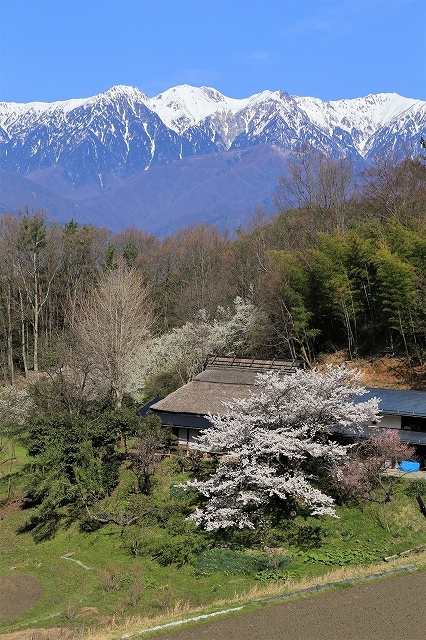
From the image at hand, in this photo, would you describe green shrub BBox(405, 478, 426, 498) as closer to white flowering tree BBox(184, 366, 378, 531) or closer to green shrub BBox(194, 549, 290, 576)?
white flowering tree BBox(184, 366, 378, 531)

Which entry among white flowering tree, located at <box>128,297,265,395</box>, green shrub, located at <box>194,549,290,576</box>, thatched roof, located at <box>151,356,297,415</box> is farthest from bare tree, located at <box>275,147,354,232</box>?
green shrub, located at <box>194,549,290,576</box>

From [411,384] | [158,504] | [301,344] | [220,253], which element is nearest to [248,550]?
[158,504]

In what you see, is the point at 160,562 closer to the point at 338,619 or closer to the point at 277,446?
the point at 277,446

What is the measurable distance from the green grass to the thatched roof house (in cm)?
448

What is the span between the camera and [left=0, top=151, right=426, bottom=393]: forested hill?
34.4 meters

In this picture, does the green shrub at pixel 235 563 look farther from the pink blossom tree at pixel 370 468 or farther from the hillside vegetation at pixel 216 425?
the pink blossom tree at pixel 370 468

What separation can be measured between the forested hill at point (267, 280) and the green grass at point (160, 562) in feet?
42.6

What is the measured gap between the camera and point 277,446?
20375 millimetres

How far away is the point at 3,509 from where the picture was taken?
1027 inches

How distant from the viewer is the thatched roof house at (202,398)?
88.0 ft

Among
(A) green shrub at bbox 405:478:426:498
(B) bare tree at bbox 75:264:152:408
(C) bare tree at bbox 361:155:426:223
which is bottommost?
(A) green shrub at bbox 405:478:426:498

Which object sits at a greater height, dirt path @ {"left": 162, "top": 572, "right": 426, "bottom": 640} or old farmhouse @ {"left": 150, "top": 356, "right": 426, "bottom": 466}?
old farmhouse @ {"left": 150, "top": 356, "right": 426, "bottom": 466}

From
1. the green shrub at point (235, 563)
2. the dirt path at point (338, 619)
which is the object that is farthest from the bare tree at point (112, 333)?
the dirt path at point (338, 619)

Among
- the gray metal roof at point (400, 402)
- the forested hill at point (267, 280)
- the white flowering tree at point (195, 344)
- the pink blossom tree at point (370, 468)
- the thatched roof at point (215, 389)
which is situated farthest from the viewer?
the white flowering tree at point (195, 344)
